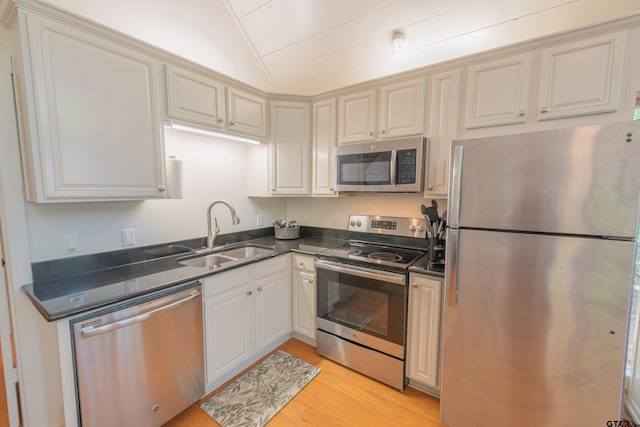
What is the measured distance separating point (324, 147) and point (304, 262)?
108 centimetres

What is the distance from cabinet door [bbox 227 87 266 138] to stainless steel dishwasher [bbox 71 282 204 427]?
1.33m

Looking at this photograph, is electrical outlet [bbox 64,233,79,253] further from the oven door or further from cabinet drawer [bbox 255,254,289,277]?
the oven door

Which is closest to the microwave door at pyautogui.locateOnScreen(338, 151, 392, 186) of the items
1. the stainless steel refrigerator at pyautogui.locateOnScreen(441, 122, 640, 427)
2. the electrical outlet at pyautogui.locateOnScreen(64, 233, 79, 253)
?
the stainless steel refrigerator at pyautogui.locateOnScreen(441, 122, 640, 427)

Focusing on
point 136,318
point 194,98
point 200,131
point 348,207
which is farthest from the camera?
point 348,207

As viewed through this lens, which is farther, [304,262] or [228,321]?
[304,262]

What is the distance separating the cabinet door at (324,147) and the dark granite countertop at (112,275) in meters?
0.60

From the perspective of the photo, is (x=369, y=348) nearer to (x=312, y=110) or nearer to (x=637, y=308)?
(x=637, y=308)

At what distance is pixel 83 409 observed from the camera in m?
1.21

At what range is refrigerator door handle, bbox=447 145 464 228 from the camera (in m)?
1.39

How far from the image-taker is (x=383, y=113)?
2.08 m

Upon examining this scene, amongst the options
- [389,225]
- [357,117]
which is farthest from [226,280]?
[357,117]

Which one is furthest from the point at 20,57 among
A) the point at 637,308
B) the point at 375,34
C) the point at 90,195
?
the point at 637,308

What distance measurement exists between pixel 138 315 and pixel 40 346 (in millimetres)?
692

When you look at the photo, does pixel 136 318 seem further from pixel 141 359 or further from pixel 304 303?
pixel 304 303
